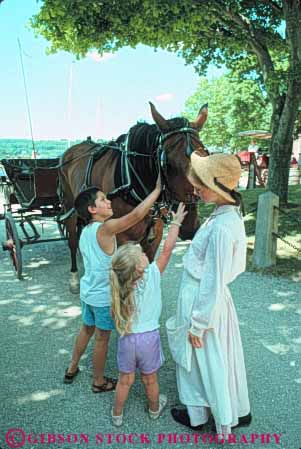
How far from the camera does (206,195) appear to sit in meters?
2.18

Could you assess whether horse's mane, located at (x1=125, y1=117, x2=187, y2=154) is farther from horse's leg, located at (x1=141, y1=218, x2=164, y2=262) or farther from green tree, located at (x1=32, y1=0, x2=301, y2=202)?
green tree, located at (x1=32, y1=0, x2=301, y2=202)

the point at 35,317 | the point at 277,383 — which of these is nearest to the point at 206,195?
the point at 277,383

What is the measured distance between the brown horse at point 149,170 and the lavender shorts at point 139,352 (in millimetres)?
1130

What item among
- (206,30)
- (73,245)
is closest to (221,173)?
(73,245)

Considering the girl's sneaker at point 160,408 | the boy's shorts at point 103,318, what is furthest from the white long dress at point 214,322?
the boy's shorts at point 103,318

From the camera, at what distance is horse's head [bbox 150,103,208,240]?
9.50ft

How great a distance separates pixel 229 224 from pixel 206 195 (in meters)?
0.24

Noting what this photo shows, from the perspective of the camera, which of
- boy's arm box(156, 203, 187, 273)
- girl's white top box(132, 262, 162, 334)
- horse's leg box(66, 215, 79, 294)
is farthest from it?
horse's leg box(66, 215, 79, 294)

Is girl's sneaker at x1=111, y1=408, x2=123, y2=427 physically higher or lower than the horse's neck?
lower

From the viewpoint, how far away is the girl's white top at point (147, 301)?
2.32 meters

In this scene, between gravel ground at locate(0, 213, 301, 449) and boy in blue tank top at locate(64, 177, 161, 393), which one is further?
boy in blue tank top at locate(64, 177, 161, 393)

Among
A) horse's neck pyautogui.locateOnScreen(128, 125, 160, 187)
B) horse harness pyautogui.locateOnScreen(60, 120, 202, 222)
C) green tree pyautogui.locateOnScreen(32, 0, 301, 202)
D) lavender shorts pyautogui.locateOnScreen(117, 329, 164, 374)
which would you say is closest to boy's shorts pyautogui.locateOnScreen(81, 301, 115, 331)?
lavender shorts pyautogui.locateOnScreen(117, 329, 164, 374)

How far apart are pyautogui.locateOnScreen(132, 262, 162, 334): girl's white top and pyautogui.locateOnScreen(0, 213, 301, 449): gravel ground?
770mm

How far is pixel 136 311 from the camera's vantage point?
91.8 inches
